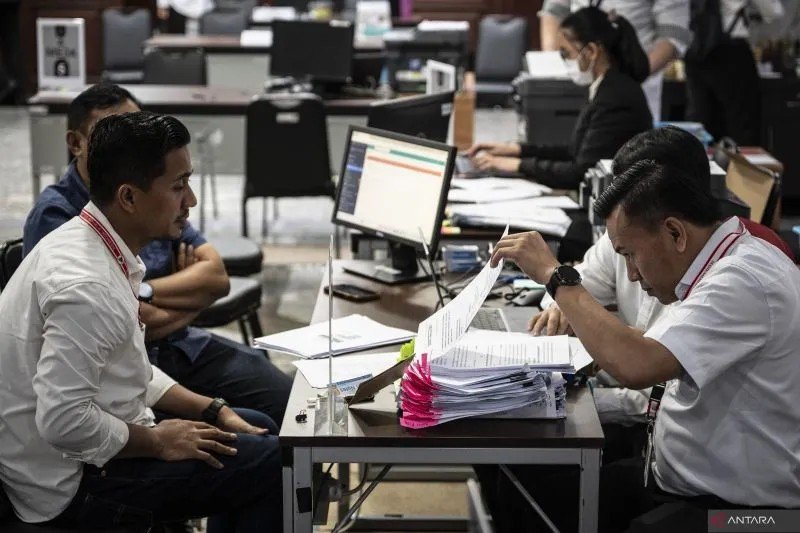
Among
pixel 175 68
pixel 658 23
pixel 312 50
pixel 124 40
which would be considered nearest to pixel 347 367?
pixel 658 23

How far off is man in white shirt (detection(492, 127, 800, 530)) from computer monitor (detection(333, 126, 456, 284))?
1065 millimetres

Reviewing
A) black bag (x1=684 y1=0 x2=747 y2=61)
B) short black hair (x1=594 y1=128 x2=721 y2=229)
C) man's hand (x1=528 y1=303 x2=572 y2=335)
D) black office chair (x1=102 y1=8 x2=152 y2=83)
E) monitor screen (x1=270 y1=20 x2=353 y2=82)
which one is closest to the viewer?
short black hair (x1=594 y1=128 x2=721 y2=229)

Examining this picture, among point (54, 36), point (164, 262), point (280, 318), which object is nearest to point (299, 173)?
point (280, 318)

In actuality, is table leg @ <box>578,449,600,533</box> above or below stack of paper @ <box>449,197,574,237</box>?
below

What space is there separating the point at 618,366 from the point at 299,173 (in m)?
4.15

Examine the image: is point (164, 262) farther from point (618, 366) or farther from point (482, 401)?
point (618, 366)

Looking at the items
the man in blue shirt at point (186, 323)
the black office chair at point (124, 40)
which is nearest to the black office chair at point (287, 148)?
the man in blue shirt at point (186, 323)

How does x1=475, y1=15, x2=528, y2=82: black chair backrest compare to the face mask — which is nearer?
the face mask

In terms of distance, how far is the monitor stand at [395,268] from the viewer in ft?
11.9

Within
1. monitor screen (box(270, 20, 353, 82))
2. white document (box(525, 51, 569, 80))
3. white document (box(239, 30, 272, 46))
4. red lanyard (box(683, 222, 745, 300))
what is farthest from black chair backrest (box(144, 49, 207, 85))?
red lanyard (box(683, 222, 745, 300))

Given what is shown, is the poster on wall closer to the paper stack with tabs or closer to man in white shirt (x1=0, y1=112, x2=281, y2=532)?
man in white shirt (x1=0, y1=112, x2=281, y2=532)

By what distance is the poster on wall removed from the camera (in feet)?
22.0

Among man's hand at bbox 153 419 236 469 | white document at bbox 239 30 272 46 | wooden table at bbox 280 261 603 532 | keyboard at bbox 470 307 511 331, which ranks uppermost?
white document at bbox 239 30 272 46

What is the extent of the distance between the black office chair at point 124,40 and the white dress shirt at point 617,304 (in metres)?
8.64
